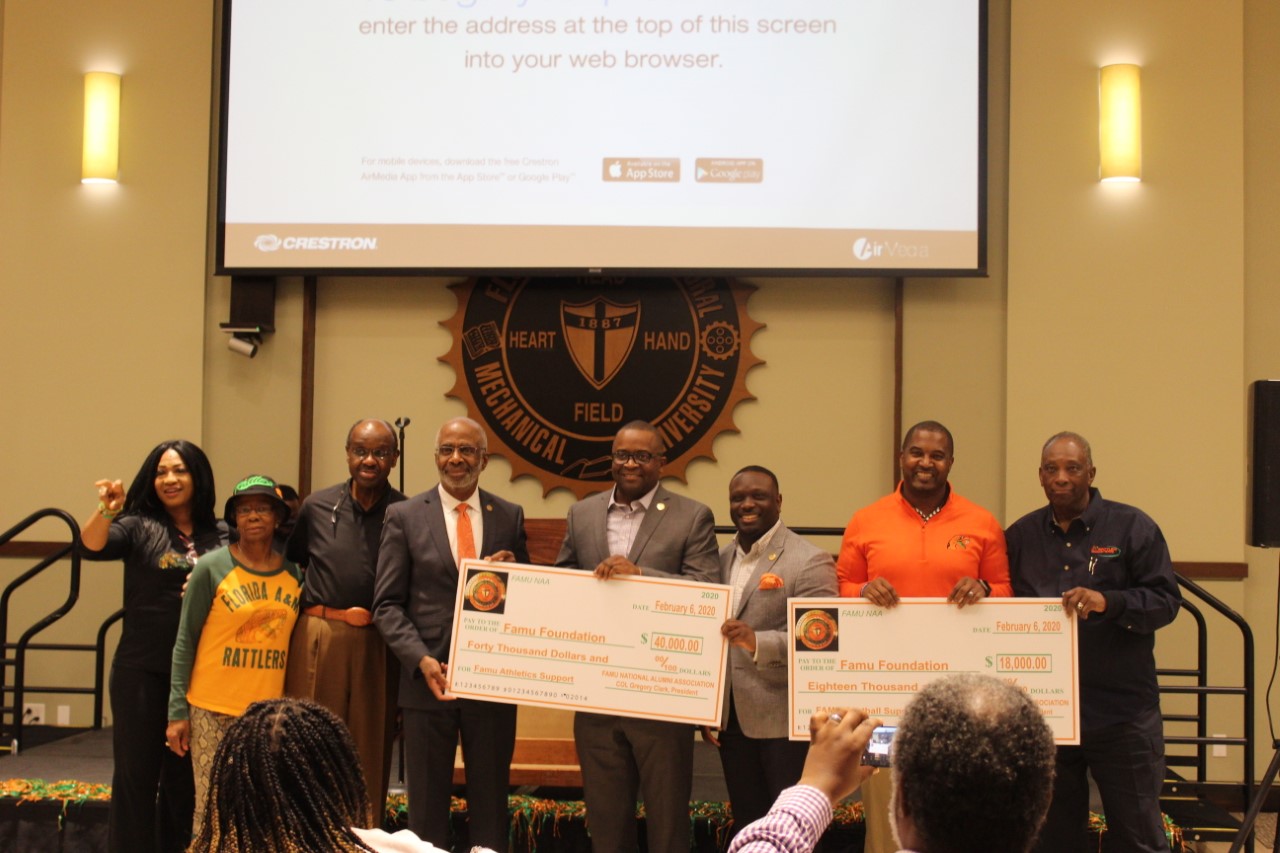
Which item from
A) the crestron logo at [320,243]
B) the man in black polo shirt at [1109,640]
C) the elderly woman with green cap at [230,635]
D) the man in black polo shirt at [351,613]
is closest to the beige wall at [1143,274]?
the man in black polo shirt at [1109,640]

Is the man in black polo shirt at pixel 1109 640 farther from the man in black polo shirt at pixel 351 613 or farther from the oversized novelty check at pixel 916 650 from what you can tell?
the man in black polo shirt at pixel 351 613

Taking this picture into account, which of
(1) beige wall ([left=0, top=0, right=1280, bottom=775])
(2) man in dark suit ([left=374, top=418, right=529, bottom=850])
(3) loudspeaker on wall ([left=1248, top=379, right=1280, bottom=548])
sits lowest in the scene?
(2) man in dark suit ([left=374, top=418, right=529, bottom=850])

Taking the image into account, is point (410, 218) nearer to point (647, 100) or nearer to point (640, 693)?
point (647, 100)

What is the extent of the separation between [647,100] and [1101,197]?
2.28 metres

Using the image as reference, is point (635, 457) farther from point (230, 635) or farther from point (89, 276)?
point (89, 276)

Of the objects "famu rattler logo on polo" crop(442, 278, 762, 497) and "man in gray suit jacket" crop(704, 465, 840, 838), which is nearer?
"man in gray suit jacket" crop(704, 465, 840, 838)

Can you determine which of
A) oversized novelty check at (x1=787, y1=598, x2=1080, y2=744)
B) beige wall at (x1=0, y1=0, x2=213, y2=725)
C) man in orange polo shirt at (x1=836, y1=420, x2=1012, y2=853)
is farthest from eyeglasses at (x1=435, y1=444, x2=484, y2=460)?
beige wall at (x1=0, y1=0, x2=213, y2=725)

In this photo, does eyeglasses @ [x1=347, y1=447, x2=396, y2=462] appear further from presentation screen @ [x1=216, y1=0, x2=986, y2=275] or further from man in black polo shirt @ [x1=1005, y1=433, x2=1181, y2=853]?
man in black polo shirt @ [x1=1005, y1=433, x2=1181, y2=853]

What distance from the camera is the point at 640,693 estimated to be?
146 inches

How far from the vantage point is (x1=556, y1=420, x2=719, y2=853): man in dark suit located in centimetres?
375

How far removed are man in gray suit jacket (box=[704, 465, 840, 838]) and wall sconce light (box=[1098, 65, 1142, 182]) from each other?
10.1ft

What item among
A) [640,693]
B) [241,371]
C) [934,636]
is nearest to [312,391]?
[241,371]

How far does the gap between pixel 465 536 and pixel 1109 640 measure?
2066mm

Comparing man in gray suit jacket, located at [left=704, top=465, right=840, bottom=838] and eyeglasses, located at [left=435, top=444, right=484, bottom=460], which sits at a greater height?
eyeglasses, located at [left=435, top=444, right=484, bottom=460]
